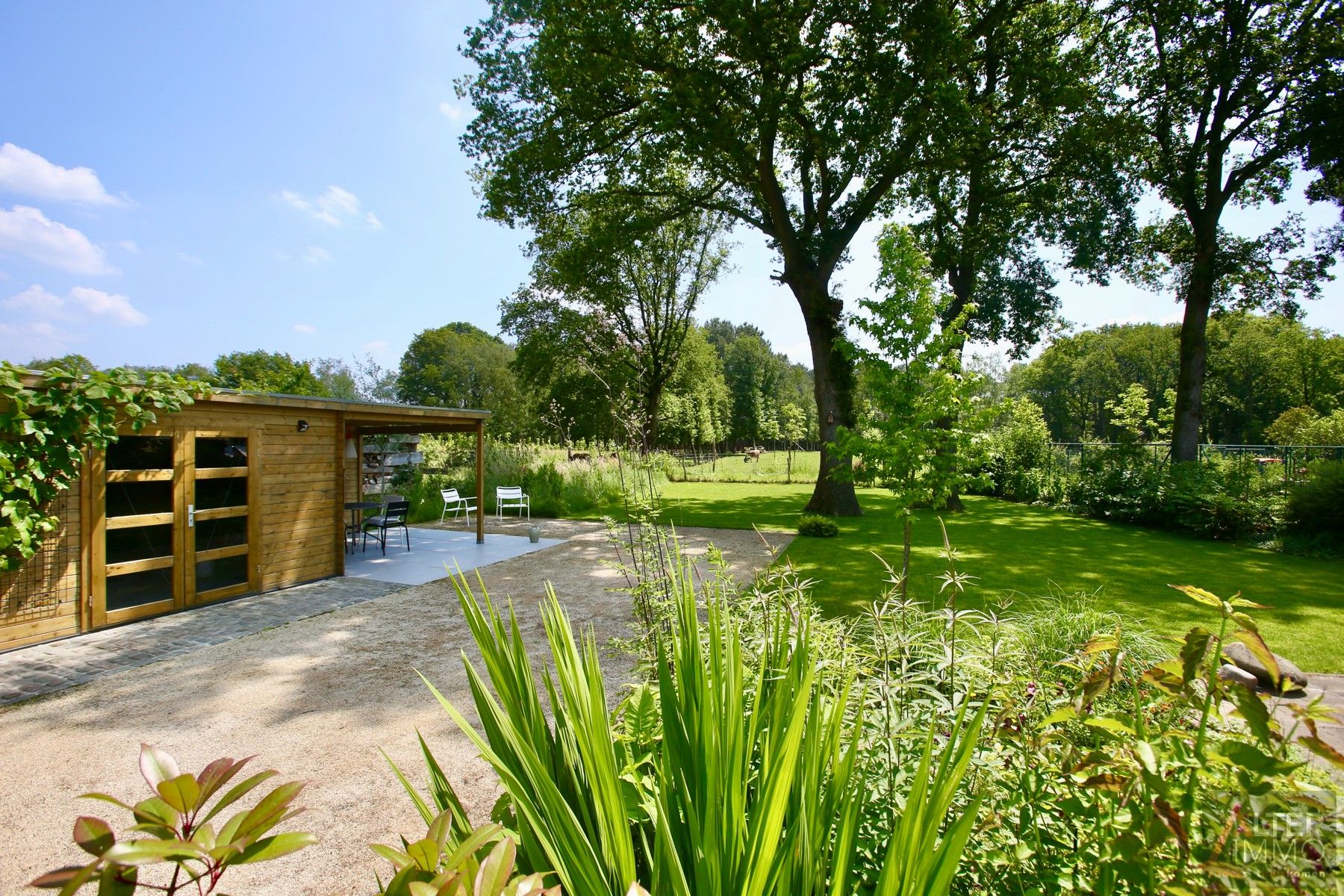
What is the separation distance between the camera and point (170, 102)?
32.2ft

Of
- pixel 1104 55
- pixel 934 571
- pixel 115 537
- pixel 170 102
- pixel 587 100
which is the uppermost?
pixel 1104 55

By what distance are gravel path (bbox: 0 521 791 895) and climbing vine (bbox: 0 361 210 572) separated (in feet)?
5.31

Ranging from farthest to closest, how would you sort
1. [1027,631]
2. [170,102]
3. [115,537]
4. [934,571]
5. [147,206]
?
[147,206], [170,102], [934,571], [115,537], [1027,631]

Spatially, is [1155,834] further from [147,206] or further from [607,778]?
[147,206]

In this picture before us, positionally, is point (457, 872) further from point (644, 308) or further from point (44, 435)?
point (644, 308)

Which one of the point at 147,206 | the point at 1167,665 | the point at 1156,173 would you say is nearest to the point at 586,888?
the point at 1167,665

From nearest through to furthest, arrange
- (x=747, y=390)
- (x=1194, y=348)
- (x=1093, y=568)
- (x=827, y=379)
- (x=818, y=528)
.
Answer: (x=1093, y=568)
(x=818, y=528)
(x=827, y=379)
(x=1194, y=348)
(x=747, y=390)

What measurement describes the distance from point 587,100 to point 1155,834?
13225 mm

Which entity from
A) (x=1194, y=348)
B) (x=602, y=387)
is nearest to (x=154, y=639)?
(x=1194, y=348)

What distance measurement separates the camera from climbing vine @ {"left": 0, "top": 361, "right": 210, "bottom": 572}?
5102 millimetres

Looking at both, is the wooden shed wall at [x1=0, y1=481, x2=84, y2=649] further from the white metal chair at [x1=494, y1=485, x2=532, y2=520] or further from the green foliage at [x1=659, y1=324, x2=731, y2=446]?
the green foliage at [x1=659, y1=324, x2=731, y2=446]

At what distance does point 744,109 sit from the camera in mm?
11406

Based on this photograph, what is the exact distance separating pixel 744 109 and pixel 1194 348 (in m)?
11.8

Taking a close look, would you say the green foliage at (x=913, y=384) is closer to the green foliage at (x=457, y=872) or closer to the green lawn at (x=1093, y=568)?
the green lawn at (x=1093, y=568)
